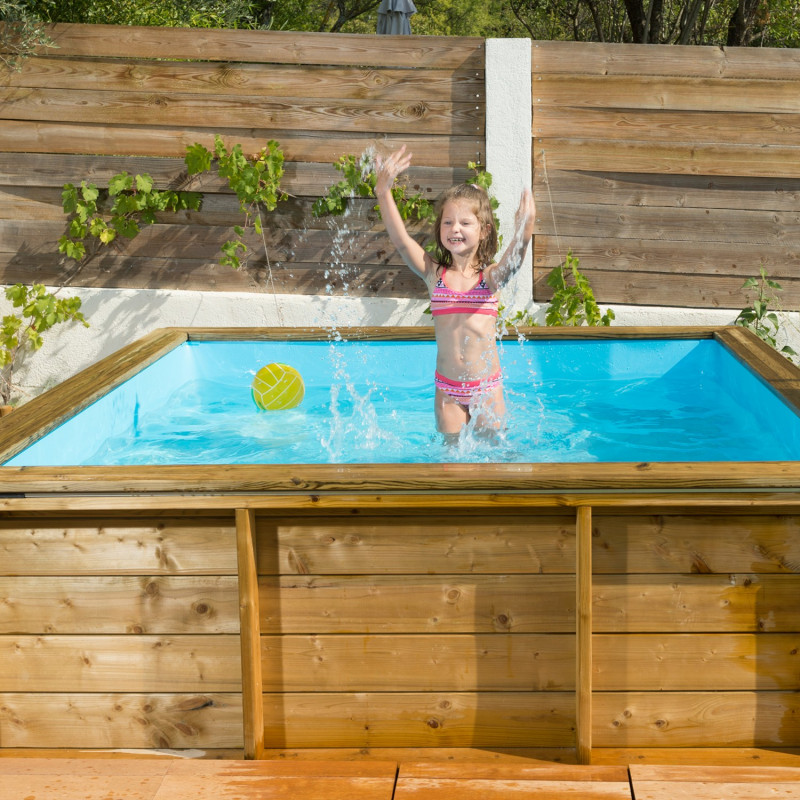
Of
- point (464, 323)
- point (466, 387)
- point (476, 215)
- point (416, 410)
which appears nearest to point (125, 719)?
point (466, 387)

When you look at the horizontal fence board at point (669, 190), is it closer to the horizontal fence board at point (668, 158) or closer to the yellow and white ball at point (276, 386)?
the horizontal fence board at point (668, 158)

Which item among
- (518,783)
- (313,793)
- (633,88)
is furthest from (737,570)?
(633,88)

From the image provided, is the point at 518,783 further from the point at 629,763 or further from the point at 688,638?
the point at 688,638

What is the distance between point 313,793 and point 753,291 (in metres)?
5.26

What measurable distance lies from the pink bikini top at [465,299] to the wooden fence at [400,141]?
91.7 inches

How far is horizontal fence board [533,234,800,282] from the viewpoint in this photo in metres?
6.45

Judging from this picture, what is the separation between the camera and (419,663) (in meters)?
2.52

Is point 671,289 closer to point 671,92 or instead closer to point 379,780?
point 671,92

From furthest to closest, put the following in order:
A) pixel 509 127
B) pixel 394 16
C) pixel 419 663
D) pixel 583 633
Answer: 1. pixel 394 16
2. pixel 509 127
3. pixel 419 663
4. pixel 583 633

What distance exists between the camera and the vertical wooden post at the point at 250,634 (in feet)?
7.99

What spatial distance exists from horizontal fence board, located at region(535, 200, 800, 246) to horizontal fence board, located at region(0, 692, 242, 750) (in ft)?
15.3

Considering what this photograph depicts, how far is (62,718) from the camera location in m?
2.56

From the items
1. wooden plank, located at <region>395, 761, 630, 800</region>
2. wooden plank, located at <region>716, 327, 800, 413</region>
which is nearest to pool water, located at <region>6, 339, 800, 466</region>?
wooden plank, located at <region>716, 327, 800, 413</region>

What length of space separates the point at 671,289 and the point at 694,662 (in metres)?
4.41
